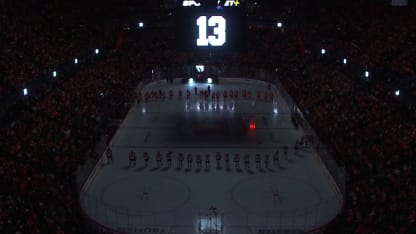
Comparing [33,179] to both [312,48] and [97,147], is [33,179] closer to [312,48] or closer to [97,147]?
[97,147]

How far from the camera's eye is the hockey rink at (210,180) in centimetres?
1800

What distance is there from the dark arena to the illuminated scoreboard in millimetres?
52

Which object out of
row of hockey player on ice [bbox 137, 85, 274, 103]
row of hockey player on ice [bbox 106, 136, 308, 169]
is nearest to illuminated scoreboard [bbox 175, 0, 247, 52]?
row of hockey player on ice [bbox 106, 136, 308, 169]

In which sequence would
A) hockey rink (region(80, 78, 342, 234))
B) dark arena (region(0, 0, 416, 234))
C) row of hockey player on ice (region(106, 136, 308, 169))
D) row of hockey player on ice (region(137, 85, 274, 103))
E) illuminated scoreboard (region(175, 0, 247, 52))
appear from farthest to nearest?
row of hockey player on ice (region(137, 85, 274, 103)), row of hockey player on ice (region(106, 136, 308, 169)), illuminated scoreboard (region(175, 0, 247, 52)), hockey rink (region(80, 78, 342, 234)), dark arena (region(0, 0, 416, 234))

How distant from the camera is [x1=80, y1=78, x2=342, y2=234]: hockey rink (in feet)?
59.0

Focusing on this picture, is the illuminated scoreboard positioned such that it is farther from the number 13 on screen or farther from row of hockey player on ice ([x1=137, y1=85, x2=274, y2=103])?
row of hockey player on ice ([x1=137, y1=85, x2=274, y2=103])

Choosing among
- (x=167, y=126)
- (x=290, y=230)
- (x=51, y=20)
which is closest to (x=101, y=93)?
(x=167, y=126)

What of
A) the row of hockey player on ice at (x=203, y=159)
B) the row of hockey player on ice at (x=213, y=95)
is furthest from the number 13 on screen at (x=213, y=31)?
the row of hockey player on ice at (x=213, y=95)

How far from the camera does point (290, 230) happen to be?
1720cm

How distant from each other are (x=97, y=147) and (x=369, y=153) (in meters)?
11.4

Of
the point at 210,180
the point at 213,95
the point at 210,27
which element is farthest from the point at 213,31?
the point at 213,95

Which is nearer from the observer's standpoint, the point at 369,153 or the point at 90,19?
the point at 369,153

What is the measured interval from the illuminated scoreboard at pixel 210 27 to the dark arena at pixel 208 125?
5cm

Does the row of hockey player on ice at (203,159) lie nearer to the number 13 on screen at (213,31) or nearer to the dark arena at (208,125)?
the dark arena at (208,125)
